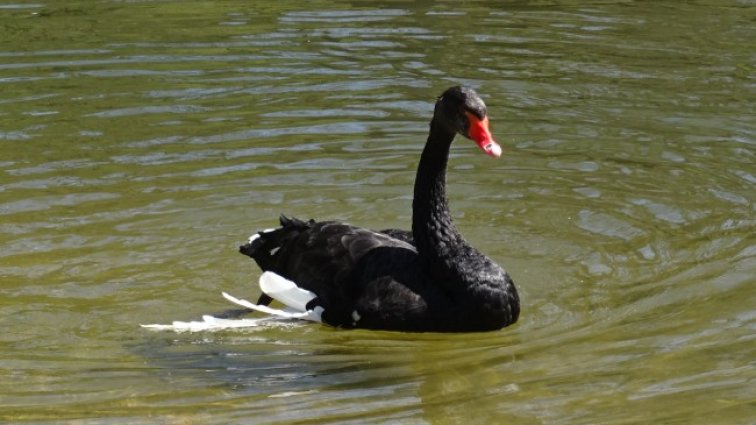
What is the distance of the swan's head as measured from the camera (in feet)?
20.6

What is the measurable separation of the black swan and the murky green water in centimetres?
12

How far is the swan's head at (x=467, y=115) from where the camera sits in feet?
20.6

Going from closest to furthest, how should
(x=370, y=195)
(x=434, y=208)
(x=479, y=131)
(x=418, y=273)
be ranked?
(x=479, y=131) → (x=418, y=273) → (x=434, y=208) → (x=370, y=195)

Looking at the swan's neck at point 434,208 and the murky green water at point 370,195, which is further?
the swan's neck at point 434,208

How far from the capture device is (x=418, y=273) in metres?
6.71

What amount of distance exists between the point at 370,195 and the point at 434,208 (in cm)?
195

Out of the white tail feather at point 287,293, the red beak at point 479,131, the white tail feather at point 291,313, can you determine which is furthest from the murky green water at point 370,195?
the red beak at point 479,131

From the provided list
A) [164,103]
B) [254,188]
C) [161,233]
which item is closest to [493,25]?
[164,103]

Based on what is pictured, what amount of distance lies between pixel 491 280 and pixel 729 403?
59.6 inches

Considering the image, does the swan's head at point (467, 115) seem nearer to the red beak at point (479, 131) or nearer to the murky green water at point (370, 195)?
the red beak at point (479, 131)

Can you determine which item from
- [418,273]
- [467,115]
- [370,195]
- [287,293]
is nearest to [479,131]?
[467,115]

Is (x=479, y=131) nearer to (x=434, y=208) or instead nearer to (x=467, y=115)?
(x=467, y=115)

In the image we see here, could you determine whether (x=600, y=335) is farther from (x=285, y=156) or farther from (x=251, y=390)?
(x=285, y=156)

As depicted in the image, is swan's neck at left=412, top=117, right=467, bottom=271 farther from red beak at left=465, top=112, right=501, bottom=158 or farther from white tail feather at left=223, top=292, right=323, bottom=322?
white tail feather at left=223, top=292, right=323, bottom=322
